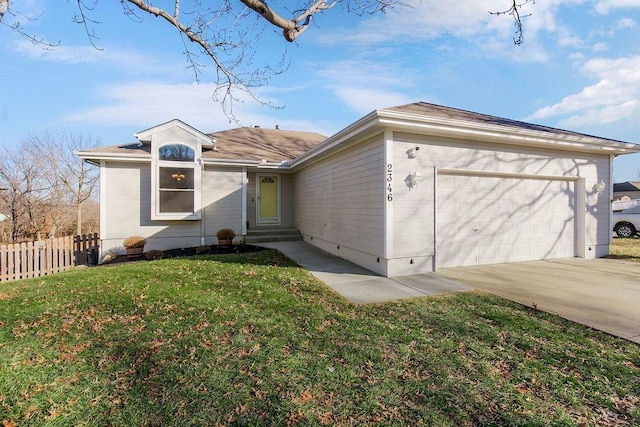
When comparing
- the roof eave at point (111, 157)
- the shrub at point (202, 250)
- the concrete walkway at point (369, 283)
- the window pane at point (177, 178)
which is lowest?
the concrete walkway at point (369, 283)

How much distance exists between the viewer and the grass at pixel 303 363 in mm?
2229

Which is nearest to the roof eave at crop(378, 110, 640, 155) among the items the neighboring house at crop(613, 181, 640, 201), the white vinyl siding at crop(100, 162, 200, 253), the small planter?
the white vinyl siding at crop(100, 162, 200, 253)

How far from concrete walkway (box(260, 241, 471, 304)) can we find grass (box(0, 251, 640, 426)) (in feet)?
1.38

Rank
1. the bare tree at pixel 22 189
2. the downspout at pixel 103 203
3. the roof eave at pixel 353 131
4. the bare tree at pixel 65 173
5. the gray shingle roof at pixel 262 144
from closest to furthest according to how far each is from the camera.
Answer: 1. the roof eave at pixel 353 131
2. the downspout at pixel 103 203
3. the gray shingle roof at pixel 262 144
4. the bare tree at pixel 22 189
5. the bare tree at pixel 65 173

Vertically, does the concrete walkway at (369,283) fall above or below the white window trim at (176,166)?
below

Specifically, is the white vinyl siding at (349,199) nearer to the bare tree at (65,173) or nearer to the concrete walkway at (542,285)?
the concrete walkway at (542,285)

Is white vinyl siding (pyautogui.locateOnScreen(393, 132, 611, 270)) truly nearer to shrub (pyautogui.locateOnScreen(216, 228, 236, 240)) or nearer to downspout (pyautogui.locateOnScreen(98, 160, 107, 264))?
shrub (pyautogui.locateOnScreen(216, 228, 236, 240))

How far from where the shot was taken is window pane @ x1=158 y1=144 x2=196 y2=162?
9984mm

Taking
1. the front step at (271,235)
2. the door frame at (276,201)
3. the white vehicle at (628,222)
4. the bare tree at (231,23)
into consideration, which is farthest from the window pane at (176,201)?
the white vehicle at (628,222)

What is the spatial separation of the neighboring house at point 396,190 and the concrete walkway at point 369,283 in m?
0.37

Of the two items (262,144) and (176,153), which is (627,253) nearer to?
(262,144)

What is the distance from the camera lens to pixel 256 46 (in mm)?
6230

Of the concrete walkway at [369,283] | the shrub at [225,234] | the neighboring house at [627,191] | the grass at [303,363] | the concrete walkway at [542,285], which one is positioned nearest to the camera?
the grass at [303,363]

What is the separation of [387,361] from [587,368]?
187 cm
